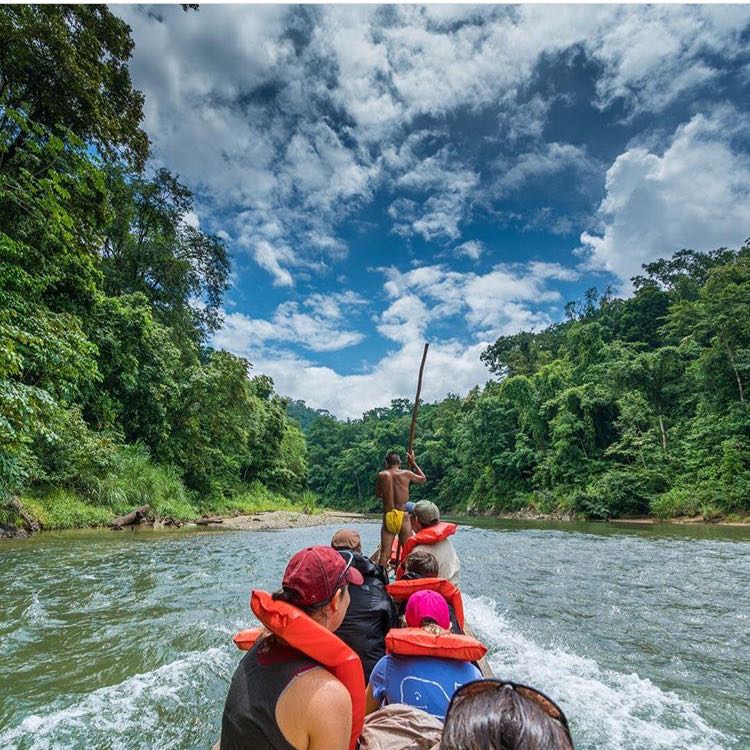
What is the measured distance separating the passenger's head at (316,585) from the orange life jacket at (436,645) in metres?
0.83

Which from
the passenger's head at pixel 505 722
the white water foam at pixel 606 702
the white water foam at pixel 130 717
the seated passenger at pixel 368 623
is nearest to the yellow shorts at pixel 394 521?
the white water foam at pixel 606 702

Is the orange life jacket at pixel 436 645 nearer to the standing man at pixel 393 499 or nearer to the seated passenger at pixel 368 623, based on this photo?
the seated passenger at pixel 368 623

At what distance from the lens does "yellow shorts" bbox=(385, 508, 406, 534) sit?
7016 mm

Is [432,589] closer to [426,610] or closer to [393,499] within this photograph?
[426,610]

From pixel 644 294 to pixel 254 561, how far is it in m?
49.6

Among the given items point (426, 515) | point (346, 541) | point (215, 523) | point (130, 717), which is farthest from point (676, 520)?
point (130, 717)

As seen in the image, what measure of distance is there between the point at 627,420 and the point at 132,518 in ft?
95.9

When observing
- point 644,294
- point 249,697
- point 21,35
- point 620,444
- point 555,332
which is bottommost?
point 249,697

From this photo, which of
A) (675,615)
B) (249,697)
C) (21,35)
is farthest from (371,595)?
(21,35)

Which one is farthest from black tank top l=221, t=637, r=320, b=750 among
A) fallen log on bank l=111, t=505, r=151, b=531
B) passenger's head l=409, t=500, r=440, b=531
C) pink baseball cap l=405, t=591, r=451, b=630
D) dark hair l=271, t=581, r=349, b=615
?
fallen log on bank l=111, t=505, r=151, b=531

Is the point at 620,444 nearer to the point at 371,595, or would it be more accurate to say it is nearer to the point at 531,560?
the point at 531,560

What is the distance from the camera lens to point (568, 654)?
17.1 feet

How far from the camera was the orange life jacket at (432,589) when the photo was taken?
11.8ft

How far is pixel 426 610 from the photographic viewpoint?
297 centimetres
